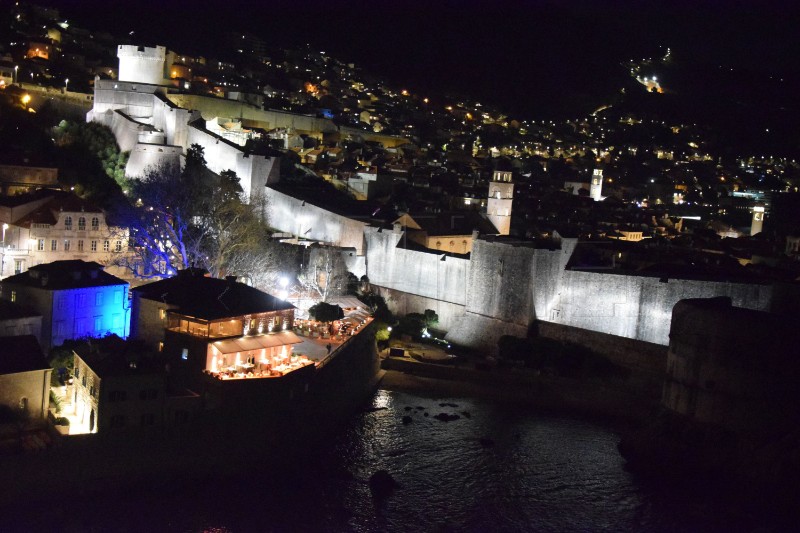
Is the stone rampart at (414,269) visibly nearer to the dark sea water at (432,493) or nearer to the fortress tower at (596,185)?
the dark sea water at (432,493)

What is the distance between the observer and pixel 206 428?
1664 centimetres

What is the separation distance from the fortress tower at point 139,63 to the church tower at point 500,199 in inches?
605

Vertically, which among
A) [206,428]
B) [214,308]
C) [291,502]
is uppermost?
[214,308]

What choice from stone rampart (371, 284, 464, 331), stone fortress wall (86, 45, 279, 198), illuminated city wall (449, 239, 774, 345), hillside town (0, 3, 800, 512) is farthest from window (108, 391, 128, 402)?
stone fortress wall (86, 45, 279, 198)

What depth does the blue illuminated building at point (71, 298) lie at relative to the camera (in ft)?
60.6

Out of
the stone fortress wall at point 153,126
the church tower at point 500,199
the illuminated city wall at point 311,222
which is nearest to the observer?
the illuminated city wall at point 311,222

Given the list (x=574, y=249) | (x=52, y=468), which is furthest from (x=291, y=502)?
(x=574, y=249)

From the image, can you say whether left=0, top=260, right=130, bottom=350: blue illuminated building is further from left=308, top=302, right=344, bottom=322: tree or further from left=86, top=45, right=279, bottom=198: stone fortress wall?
left=86, top=45, right=279, bottom=198: stone fortress wall

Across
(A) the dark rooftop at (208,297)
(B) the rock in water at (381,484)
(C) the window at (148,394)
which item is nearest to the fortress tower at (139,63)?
(A) the dark rooftop at (208,297)

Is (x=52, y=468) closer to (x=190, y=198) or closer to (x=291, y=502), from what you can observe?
(x=291, y=502)

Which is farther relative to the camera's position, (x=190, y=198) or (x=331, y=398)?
(x=190, y=198)

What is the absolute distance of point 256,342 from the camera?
19078 mm

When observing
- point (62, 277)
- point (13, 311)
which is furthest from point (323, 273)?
point (13, 311)

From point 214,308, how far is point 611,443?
1005 cm
